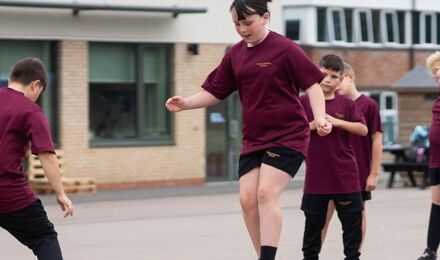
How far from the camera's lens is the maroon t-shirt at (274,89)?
807 centimetres

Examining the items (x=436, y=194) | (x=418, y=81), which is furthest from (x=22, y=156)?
(x=418, y=81)

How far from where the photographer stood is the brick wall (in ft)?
78.6

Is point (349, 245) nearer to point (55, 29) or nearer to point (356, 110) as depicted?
point (356, 110)

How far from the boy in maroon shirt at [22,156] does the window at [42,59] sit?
15.6m

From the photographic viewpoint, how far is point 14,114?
7652 mm

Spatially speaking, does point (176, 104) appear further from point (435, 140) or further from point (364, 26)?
point (364, 26)

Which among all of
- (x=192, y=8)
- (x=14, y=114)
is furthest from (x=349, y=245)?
(x=192, y=8)

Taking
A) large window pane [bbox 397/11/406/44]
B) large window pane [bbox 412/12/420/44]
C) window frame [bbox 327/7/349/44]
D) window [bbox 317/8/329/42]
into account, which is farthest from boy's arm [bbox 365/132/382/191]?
large window pane [bbox 412/12/420/44]

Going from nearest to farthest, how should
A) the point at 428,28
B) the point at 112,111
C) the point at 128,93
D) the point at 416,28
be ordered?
the point at 112,111
the point at 128,93
the point at 416,28
the point at 428,28

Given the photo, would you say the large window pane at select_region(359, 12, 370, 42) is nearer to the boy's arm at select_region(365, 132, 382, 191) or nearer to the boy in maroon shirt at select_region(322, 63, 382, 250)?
the boy in maroon shirt at select_region(322, 63, 382, 250)

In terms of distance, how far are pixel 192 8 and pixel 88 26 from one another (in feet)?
7.64

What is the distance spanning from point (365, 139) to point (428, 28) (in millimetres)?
37399

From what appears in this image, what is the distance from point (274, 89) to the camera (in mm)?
8078

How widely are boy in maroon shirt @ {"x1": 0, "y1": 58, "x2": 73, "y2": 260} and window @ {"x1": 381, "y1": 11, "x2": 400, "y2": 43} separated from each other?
3803cm
